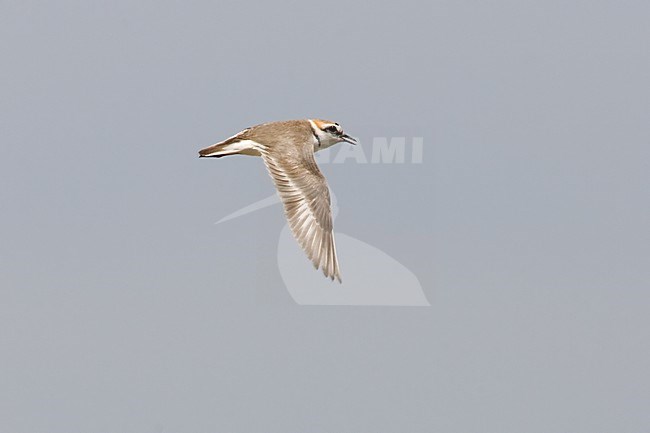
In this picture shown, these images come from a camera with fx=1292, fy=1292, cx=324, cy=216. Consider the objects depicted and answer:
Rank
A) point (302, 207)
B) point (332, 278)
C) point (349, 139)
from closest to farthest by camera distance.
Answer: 1. point (332, 278)
2. point (302, 207)
3. point (349, 139)

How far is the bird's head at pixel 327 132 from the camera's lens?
2152cm

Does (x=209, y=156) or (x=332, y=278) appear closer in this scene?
(x=332, y=278)

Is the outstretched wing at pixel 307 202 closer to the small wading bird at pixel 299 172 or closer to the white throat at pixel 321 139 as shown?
the small wading bird at pixel 299 172

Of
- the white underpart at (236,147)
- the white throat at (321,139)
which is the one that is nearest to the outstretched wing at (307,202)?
the white underpart at (236,147)

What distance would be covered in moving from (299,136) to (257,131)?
671 millimetres

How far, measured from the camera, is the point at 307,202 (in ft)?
61.7

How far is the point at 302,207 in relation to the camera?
61.4 ft

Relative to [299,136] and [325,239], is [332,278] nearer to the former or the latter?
[325,239]

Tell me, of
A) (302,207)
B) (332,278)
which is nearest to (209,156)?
(302,207)

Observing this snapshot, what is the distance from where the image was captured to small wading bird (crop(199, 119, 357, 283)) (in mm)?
18266

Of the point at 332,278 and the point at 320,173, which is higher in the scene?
the point at 320,173

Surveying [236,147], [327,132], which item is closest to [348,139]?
Result: [327,132]

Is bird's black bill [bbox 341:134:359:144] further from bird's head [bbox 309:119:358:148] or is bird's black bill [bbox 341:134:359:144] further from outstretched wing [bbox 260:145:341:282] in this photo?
outstretched wing [bbox 260:145:341:282]

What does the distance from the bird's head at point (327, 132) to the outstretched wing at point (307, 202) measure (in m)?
1.74
